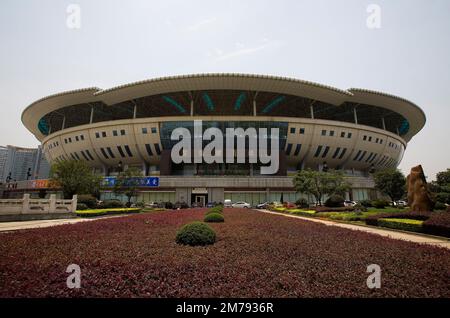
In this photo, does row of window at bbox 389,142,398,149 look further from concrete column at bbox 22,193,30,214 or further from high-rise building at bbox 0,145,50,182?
high-rise building at bbox 0,145,50,182

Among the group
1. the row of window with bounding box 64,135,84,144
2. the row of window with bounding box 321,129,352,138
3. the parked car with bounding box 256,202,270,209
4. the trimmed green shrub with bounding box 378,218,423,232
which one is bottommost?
the parked car with bounding box 256,202,270,209

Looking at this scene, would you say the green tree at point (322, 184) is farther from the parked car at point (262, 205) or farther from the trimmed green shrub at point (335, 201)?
the parked car at point (262, 205)

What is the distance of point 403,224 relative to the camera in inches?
553

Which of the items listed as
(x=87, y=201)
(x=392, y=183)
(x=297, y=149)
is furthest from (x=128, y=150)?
(x=392, y=183)

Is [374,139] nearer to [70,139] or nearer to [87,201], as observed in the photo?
[87,201]

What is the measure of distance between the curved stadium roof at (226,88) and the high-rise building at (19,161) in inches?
2057

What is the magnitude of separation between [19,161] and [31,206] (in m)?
107

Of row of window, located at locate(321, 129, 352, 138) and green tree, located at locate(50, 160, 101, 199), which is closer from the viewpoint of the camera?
green tree, located at locate(50, 160, 101, 199)

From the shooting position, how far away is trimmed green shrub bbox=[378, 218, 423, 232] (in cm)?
1310

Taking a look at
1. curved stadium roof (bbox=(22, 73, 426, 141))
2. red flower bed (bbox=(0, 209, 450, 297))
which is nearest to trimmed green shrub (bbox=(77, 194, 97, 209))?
red flower bed (bbox=(0, 209, 450, 297))

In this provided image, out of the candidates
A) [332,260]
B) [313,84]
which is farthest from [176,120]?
[332,260]

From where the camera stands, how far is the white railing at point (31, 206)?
18.3m

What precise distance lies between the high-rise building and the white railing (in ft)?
313

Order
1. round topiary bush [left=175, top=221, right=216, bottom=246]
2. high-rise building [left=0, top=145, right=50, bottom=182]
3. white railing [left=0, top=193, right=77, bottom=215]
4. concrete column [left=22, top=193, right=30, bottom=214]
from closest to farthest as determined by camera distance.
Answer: round topiary bush [left=175, top=221, right=216, bottom=246] < white railing [left=0, top=193, right=77, bottom=215] < concrete column [left=22, top=193, right=30, bottom=214] < high-rise building [left=0, top=145, right=50, bottom=182]
